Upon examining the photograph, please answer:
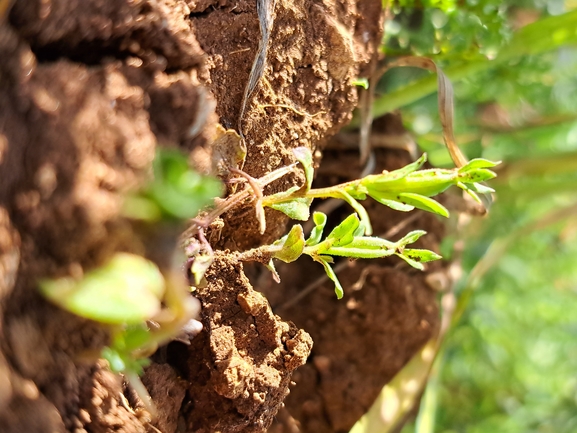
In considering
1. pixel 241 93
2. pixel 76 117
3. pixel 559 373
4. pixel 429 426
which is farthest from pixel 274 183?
pixel 559 373

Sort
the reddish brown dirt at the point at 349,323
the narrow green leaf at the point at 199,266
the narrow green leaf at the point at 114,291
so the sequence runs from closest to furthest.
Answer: the narrow green leaf at the point at 114,291, the narrow green leaf at the point at 199,266, the reddish brown dirt at the point at 349,323

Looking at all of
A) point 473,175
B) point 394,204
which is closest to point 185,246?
point 394,204

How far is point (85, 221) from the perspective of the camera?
1.52 feet

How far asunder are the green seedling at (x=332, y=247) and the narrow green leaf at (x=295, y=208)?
2 cm

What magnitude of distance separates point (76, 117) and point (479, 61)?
1057mm

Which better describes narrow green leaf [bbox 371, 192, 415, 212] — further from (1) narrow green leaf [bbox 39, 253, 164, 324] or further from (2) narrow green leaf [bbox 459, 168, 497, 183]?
(1) narrow green leaf [bbox 39, 253, 164, 324]

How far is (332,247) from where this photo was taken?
75 centimetres

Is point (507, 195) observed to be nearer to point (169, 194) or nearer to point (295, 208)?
point (295, 208)

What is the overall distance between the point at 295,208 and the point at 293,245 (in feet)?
0.18

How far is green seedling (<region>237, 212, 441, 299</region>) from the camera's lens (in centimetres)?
74

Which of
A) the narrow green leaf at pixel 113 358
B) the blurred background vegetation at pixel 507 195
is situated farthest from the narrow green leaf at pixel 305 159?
the blurred background vegetation at pixel 507 195

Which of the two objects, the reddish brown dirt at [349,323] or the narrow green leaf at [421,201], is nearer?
the narrow green leaf at [421,201]

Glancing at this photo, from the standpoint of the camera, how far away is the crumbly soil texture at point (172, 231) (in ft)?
1.56

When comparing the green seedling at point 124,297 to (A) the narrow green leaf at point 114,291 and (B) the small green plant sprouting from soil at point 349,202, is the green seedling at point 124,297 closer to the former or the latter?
(A) the narrow green leaf at point 114,291
